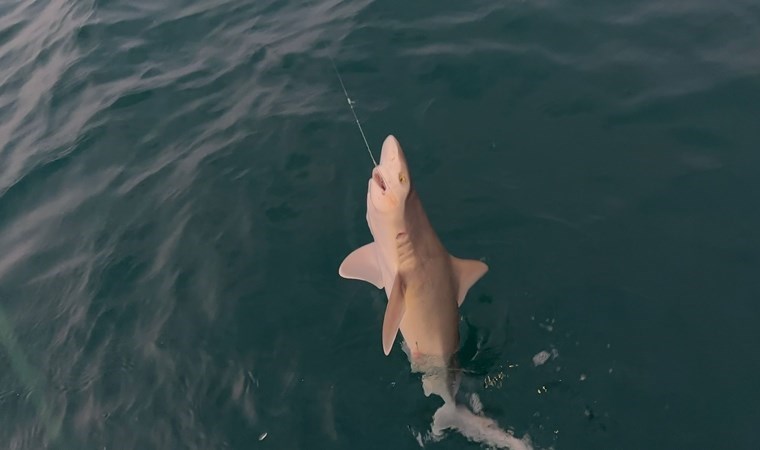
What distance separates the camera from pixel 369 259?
7.28 meters

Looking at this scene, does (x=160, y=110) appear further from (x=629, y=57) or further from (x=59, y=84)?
(x=629, y=57)

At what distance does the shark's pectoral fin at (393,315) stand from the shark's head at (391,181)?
78 cm

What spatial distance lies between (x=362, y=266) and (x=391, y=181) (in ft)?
5.03

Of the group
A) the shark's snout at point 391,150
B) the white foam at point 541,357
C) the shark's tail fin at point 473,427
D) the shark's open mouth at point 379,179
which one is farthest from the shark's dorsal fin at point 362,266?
the white foam at point 541,357

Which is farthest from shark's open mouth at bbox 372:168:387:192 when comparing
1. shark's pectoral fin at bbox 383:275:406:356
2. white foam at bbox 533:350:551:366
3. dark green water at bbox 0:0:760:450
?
white foam at bbox 533:350:551:366

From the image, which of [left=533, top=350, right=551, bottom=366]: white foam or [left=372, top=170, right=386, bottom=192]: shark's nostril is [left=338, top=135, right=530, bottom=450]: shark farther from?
[left=533, top=350, right=551, bottom=366]: white foam

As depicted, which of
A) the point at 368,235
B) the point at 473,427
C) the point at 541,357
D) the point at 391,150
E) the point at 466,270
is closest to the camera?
the point at 391,150

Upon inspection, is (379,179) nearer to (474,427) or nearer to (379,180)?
(379,180)

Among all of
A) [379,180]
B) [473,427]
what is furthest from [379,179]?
[473,427]

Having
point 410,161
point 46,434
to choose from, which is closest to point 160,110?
point 410,161

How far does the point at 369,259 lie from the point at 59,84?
10.3 meters

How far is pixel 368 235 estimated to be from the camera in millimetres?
A: 8938

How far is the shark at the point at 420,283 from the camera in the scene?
20.4 feet

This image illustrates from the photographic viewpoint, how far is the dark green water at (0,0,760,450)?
6.95m
